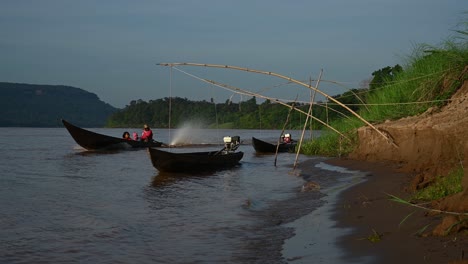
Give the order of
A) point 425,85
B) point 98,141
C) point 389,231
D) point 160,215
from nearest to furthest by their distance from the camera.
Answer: point 389,231, point 160,215, point 425,85, point 98,141

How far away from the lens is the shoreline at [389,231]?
15.7 feet

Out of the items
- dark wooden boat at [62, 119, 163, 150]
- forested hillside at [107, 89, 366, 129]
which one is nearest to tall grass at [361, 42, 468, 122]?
dark wooden boat at [62, 119, 163, 150]

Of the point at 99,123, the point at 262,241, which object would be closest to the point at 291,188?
the point at 262,241

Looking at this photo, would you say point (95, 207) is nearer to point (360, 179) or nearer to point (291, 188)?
point (291, 188)

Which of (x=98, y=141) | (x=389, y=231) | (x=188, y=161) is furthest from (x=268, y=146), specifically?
(x=389, y=231)

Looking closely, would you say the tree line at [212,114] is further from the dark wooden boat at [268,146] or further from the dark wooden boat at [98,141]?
the dark wooden boat at [98,141]

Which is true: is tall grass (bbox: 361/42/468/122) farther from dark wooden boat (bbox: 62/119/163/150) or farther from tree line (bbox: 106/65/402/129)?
dark wooden boat (bbox: 62/119/163/150)

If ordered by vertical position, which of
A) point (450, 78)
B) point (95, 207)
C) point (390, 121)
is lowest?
point (95, 207)

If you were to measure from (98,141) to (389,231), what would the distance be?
22681 mm

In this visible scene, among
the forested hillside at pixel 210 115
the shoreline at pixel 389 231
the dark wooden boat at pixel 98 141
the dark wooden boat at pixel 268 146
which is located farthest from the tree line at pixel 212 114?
the shoreline at pixel 389 231

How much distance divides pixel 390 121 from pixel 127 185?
24.0 ft

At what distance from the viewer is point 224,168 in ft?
58.7

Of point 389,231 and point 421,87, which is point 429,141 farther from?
point 389,231

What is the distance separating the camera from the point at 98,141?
88.8 feet
